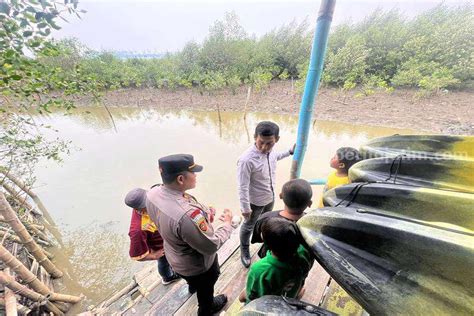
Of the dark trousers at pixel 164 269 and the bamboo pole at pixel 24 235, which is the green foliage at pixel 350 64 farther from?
the bamboo pole at pixel 24 235

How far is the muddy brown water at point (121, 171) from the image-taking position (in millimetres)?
4219

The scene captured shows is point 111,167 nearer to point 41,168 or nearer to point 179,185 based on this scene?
point 41,168

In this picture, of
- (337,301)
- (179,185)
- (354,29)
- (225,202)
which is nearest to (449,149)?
(337,301)

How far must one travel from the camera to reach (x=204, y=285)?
5.42ft

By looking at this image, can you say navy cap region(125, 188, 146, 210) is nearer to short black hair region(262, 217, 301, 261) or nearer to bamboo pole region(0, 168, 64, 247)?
short black hair region(262, 217, 301, 261)

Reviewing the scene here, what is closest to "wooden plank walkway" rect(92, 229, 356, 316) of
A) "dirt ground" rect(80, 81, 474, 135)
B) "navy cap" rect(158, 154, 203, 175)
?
"navy cap" rect(158, 154, 203, 175)

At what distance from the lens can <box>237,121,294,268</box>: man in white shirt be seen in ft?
6.08

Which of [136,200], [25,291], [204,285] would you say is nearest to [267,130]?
[136,200]

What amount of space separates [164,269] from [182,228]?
4.51 feet

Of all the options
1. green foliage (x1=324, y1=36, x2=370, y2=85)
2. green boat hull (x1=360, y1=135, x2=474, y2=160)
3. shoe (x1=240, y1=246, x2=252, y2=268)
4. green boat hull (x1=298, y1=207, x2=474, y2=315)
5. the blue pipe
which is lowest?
shoe (x1=240, y1=246, x2=252, y2=268)

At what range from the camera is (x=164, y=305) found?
6.53 ft

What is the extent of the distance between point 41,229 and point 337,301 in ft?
19.8

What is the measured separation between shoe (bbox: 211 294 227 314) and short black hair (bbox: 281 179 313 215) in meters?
1.24

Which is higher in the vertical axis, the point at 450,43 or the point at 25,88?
the point at 450,43
